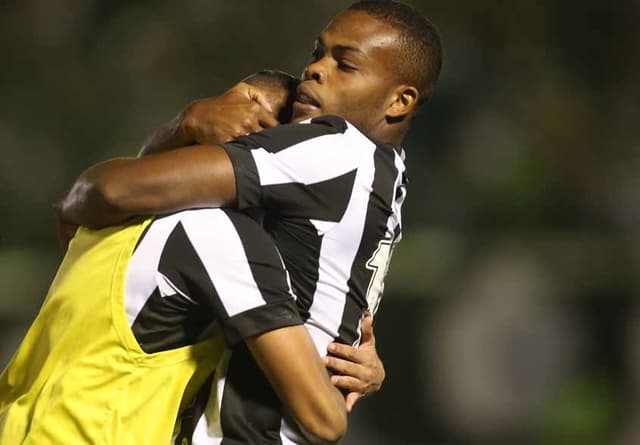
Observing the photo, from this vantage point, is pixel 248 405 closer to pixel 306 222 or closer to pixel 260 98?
pixel 306 222

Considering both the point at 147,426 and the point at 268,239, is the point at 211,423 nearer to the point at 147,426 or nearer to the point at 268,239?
the point at 147,426

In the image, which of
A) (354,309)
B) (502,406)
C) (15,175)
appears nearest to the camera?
(354,309)

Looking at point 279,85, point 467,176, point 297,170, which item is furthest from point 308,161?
point 467,176

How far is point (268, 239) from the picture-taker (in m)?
1.33

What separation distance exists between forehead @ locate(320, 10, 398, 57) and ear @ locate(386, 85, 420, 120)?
0.18 ft

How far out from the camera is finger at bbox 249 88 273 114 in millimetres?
1490

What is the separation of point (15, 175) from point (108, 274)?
8.96ft

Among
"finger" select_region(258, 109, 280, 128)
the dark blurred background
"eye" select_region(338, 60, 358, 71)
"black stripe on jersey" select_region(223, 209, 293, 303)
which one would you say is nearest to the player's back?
"black stripe on jersey" select_region(223, 209, 293, 303)

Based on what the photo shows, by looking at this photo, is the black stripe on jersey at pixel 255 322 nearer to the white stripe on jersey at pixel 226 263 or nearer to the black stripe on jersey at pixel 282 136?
the white stripe on jersey at pixel 226 263

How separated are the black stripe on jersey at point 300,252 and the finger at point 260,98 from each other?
19cm

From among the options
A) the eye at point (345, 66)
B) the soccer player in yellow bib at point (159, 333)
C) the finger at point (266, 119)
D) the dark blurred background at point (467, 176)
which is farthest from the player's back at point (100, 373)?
the dark blurred background at point (467, 176)

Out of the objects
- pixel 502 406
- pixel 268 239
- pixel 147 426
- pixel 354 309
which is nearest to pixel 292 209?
pixel 268 239

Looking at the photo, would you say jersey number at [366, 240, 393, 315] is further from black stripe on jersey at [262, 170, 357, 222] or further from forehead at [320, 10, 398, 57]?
forehead at [320, 10, 398, 57]

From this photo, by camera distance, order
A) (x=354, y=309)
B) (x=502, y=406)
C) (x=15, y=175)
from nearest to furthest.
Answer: (x=354, y=309)
(x=502, y=406)
(x=15, y=175)
